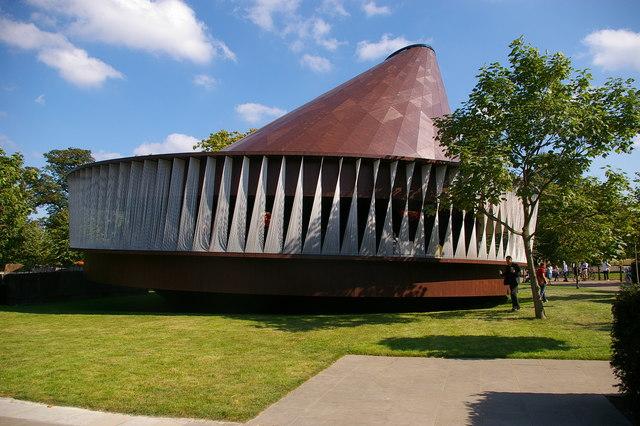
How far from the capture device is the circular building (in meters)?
19.3

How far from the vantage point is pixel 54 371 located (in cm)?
946

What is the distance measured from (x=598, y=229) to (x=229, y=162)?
47.7 ft

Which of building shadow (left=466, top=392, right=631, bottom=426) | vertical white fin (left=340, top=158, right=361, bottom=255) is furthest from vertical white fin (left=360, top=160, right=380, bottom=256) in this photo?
building shadow (left=466, top=392, right=631, bottom=426)

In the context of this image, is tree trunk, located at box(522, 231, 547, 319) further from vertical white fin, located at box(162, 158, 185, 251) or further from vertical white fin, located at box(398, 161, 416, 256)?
vertical white fin, located at box(162, 158, 185, 251)

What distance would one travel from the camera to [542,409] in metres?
6.66

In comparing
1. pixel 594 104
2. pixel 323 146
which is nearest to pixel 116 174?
pixel 323 146

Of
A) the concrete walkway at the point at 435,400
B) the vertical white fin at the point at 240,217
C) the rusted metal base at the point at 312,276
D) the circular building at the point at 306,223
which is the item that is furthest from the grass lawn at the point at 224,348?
the vertical white fin at the point at 240,217

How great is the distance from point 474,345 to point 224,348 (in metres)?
6.04

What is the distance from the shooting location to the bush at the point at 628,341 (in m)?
5.93

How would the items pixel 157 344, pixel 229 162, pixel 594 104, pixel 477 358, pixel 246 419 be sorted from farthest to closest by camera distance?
pixel 229 162, pixel 594 104, pixel 157 344, pixel 477 358, pixel 246 419

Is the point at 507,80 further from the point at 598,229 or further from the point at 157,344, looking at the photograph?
the point at 157,344

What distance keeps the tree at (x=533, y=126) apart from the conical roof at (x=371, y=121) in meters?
5.37

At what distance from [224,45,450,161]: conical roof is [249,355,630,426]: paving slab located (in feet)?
39.0

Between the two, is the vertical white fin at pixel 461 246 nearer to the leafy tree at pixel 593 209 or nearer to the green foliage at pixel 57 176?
the leafy tree at pixel 593 209
